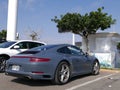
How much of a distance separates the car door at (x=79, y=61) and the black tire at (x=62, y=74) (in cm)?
51

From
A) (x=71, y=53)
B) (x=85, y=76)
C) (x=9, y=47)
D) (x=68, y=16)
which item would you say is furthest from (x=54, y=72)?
(x=68, y=16)

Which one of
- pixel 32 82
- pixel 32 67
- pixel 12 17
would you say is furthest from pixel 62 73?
pixel 12 17

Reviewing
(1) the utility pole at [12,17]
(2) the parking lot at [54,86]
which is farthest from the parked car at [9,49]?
(1) the utility pole at [12,17]

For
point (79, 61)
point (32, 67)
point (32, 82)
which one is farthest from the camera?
point (79, 61)

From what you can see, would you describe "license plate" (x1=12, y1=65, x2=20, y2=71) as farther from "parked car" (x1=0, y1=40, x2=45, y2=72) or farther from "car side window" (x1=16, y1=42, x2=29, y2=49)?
"car side window" (x1=16, y1=42, x2=29, y2=49)

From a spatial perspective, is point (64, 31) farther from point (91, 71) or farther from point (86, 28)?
point (91, 71)

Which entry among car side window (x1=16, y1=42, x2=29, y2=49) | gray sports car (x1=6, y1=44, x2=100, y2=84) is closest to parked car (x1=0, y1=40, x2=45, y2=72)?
car side window (x1=16, y1=42, x2=29, y2=49)

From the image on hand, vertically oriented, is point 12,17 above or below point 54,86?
above

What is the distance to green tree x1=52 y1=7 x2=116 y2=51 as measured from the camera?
31522 mm

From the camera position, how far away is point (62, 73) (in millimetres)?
9070

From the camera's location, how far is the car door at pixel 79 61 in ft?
32.3

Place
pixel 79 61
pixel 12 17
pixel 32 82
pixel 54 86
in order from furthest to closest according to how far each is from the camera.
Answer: pixel 12 17
pixel 79 61
pixel 32 82
pixel 54 86

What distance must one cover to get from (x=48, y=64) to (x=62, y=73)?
0.77 m

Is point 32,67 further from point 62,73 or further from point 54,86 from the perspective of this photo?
point 62,73
